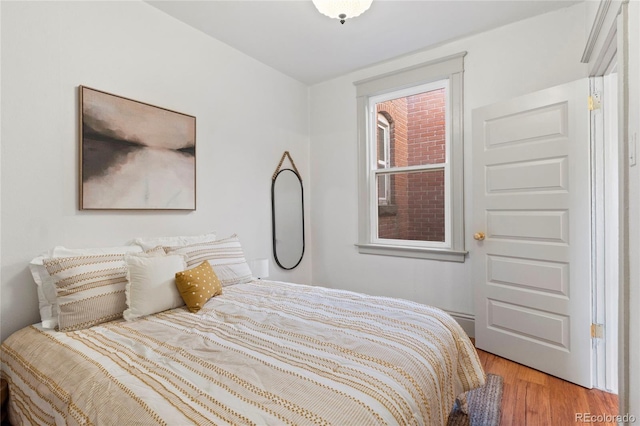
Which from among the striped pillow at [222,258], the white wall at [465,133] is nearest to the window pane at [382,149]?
the white wall at [465,133]

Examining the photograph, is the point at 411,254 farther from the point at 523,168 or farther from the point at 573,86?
the point at 573,86

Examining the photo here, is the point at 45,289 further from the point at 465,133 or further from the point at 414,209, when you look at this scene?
the point at 465,133

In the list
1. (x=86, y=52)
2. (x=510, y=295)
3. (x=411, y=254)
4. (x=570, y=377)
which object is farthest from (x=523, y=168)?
(x=86, y=52)

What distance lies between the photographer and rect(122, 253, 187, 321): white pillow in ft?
5.65

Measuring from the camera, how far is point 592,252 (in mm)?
2066

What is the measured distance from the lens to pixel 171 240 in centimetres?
230

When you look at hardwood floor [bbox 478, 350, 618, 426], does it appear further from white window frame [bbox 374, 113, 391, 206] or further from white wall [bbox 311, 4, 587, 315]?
white window frame [bbox 374, 113, 391, 206]

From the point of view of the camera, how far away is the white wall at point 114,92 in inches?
67.5

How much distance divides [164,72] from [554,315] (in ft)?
11.2

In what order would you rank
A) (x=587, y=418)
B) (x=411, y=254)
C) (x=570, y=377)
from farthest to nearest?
(x=411, y=254), (x=570, y=377), (x=587, y=418)

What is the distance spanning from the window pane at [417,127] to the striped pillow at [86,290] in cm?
273

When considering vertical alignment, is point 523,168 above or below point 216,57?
below

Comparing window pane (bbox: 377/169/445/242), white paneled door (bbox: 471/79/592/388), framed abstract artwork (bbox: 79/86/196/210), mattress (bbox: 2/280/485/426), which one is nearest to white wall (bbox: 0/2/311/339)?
framed abstract artwork (bbox: 79/86/196/210)

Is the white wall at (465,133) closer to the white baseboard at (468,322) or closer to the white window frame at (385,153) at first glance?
the white baseboard at (468,322)
